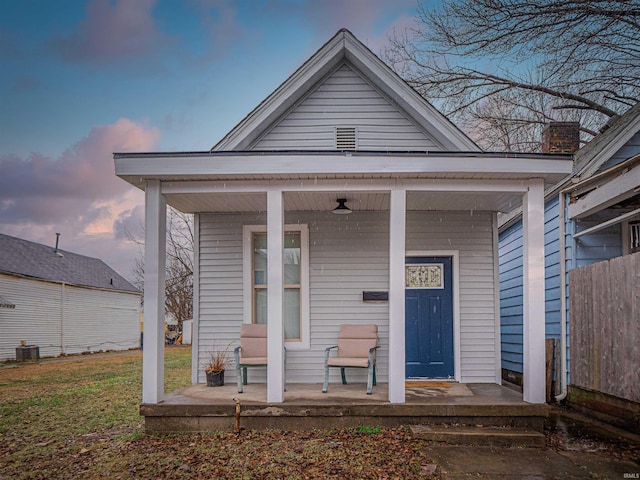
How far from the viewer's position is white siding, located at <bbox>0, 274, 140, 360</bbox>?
18938 mm

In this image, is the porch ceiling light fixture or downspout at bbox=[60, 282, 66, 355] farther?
downspout at bbox=[60, 282, 66, 355]

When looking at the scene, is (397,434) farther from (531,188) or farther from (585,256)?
(585,256)

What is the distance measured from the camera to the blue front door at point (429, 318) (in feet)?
25.2

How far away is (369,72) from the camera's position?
7586 mm

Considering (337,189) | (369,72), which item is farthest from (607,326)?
(369,72)

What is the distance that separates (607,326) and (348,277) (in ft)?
11.3

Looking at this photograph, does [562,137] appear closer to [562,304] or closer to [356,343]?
[562,304]

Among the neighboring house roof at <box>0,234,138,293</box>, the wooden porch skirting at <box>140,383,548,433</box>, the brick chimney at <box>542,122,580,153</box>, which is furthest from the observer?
the neighboring house roof at <box>0,234,138,293</box>

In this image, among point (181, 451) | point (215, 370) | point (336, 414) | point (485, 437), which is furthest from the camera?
point (215, 370)

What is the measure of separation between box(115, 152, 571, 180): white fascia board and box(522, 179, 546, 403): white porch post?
1.84 feet

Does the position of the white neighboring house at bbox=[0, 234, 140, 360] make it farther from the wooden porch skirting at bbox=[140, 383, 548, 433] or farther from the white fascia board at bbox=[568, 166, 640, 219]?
the white fascia board at bbox=[568, 166, 640, 219]

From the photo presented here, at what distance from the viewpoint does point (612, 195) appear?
637 cm

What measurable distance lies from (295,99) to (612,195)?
4.46 metres

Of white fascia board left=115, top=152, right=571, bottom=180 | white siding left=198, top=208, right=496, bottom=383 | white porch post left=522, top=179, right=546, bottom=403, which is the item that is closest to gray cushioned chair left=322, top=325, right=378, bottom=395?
white siding left=198, top=208, right=496, bottom=383
